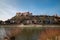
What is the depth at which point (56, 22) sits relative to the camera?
563 centimetres

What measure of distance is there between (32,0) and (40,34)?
99cm

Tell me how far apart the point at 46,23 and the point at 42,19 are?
0.51 ft

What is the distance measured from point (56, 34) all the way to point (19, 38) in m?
1.03

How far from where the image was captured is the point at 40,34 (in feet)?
18.5

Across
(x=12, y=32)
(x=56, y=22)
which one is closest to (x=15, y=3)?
(x=12, y=32)

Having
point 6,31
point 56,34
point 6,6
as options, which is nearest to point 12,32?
point 6,31

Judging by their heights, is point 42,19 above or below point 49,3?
below

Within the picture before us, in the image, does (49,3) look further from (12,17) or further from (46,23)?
(12,17)

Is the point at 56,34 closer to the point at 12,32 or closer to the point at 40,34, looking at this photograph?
the point at 40,34

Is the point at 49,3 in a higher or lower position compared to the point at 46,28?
higher

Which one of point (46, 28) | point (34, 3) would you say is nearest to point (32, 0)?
point (34, 3)

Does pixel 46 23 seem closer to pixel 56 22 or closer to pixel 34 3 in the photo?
A: pixel 56 22

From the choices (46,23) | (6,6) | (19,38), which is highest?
(6,6)

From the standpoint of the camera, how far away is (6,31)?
5.73 meters
